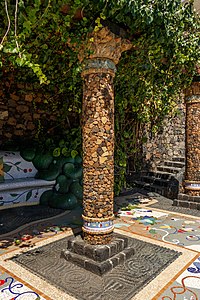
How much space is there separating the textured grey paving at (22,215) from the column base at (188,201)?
2620mm

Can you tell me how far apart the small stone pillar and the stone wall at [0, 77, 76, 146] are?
3127 millimetres

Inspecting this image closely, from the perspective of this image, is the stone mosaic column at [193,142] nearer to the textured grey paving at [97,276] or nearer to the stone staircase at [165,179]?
the stone staircase at [165,179]

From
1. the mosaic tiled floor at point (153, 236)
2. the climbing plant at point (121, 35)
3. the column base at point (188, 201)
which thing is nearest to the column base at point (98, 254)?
the mosaic tiled floor at point (153, 236)

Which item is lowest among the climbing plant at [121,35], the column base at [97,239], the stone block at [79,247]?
the stone block at [79,247]

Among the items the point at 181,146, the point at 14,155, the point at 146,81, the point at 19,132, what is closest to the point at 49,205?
the point at 14,155

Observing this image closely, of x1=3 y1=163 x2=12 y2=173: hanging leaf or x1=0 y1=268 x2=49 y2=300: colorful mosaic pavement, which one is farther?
→ x1=3 y1=163 x2=12 y2=173: hanging leaf

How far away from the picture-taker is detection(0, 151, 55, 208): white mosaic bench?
15.7 ft

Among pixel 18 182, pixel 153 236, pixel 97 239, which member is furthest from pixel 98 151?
pixel 18 182

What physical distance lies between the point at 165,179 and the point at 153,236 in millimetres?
3919

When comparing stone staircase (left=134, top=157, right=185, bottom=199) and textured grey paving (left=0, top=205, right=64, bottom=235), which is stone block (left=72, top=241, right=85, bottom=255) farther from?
stone staircase (left=134, top=157, right=185, bottom=199)

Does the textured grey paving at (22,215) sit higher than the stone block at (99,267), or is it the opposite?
the stone block at (99,267)

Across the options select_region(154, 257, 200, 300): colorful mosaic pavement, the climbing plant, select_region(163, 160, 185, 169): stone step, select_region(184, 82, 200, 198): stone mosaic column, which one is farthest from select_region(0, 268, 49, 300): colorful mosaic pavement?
select_region(163, 160, 185, 169): stone step

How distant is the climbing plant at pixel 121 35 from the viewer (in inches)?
87.4

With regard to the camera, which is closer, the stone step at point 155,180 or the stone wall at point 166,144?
the stone step at point 155,180
